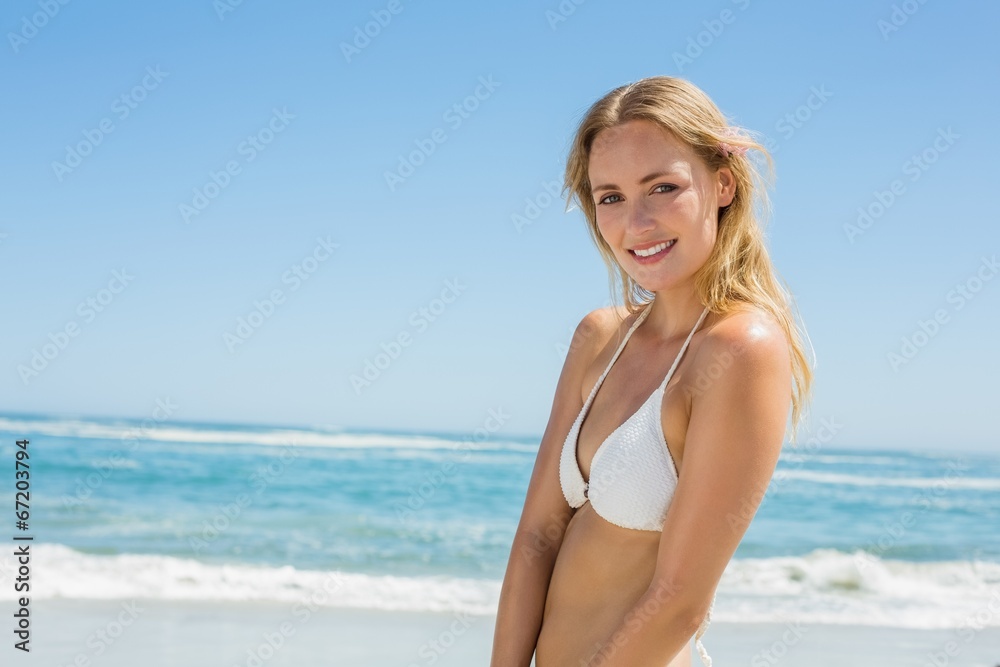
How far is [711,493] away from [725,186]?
0.73 m

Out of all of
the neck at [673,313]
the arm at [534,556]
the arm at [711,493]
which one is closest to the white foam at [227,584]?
the arm at [534,556]

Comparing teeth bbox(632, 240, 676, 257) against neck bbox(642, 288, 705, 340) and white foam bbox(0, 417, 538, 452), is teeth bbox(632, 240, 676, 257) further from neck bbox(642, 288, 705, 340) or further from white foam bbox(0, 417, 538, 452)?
white foam bbox(0, 417, 538, 452)

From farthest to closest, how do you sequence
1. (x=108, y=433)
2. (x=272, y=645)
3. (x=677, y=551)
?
(x=108, y=433), (x=272, y=645), (x=677, y=551)

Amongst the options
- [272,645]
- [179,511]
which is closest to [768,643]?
[272,645]

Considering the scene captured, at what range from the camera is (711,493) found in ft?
5.79

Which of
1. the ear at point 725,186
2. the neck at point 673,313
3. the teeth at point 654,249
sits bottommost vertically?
the neck at point 673,313

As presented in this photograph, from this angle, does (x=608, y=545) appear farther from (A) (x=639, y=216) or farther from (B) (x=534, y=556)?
(A) (x=639, y=216)

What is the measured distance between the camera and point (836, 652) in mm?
6645

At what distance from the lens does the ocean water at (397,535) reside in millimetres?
8594

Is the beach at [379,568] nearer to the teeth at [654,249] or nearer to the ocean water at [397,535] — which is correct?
the ocean water at [397,535]

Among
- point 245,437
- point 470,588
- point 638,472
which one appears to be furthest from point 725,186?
point 245,437

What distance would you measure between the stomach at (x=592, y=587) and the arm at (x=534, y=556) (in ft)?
0.12

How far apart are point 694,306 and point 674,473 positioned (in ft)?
1.39

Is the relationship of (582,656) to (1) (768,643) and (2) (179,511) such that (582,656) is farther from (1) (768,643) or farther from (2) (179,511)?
(2) (179,511)
